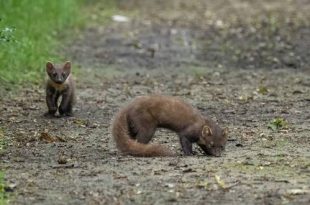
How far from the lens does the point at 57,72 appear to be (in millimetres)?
11461

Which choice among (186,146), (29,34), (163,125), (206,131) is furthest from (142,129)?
(29,34)

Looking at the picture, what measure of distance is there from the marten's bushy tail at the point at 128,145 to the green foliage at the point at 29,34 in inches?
66.2

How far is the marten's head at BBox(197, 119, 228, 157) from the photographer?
29.2ft

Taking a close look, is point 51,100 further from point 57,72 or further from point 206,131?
point 206,131

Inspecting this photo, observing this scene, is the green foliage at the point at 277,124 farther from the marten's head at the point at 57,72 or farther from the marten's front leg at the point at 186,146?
the marten's head at the point at 57,72

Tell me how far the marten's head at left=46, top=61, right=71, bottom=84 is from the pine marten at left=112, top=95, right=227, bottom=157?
2.61 metres

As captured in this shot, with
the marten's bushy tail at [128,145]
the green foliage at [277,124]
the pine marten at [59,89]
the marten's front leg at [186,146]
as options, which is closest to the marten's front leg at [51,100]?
the pine marten at [59,89]

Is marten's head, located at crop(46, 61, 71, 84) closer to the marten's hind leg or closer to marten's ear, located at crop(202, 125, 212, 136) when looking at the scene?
the marten's hind leg

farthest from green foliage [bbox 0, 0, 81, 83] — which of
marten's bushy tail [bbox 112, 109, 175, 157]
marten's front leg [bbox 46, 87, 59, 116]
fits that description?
marten's bushy tail [bbox 112, 109, 175, 157]

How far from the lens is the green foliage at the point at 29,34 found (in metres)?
13.7

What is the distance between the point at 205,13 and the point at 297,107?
13.7 m

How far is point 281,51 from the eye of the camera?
1761cm

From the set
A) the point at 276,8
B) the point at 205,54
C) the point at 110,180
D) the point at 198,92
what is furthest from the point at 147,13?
the point at 110,180

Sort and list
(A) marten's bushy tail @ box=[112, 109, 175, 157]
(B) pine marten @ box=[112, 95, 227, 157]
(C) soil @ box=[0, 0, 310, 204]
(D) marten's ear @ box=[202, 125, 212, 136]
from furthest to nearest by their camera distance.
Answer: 1. (D) marten's ear @ box=[202, 125, 212, 136]
2. (B) pine marten @ box=[112, 95, 227, 157]
3. (A) marten's bushy tail @ box=[112, 109, 175, 157]
4. (C) soil @ box=[0, 0, 310, 204]
